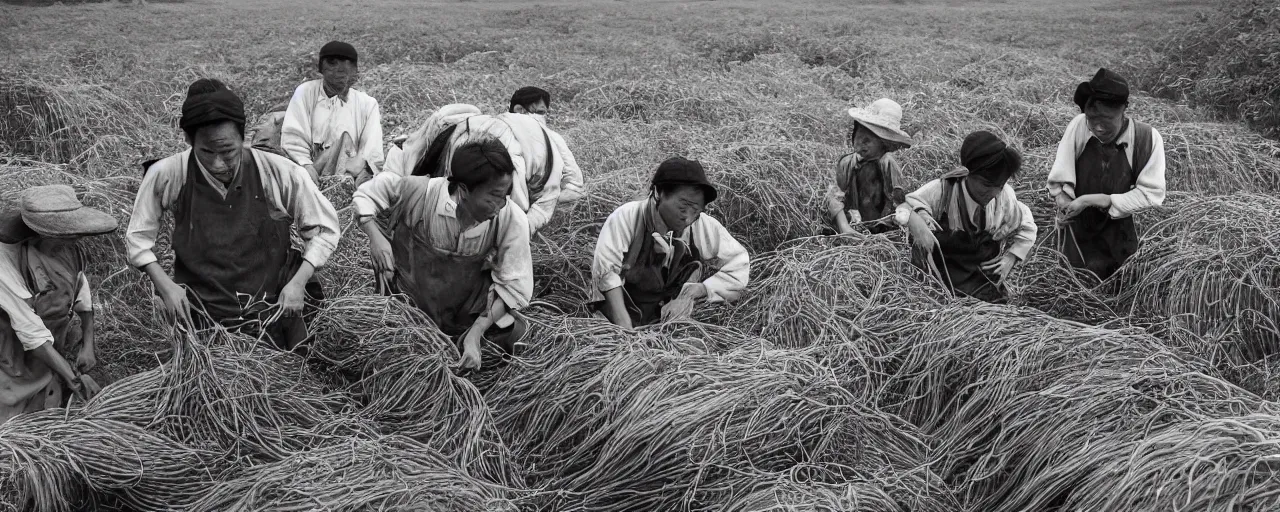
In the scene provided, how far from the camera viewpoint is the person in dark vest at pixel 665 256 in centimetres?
365

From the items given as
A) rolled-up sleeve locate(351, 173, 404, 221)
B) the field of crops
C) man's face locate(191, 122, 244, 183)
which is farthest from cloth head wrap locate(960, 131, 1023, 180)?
man's face locate(191, 122, 244, 183)

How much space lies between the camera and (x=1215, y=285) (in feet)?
14.3

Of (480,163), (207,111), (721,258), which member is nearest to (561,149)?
(721,258)

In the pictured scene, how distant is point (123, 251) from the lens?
513cm

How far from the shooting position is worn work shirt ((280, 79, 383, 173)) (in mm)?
5516

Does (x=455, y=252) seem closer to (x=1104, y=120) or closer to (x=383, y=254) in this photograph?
(x=383, y=254)

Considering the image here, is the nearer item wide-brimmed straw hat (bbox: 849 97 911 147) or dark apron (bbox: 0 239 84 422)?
dark apron (bbox: 0 239 84 422)

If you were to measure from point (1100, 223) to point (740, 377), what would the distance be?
256 centimetres

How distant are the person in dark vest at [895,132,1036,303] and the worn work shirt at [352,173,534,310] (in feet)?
5.41

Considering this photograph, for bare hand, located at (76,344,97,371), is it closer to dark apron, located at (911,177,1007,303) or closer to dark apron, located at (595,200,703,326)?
dark apron, located at (595,200,703,326)

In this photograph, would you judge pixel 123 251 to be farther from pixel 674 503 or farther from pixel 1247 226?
pixel 1247 226

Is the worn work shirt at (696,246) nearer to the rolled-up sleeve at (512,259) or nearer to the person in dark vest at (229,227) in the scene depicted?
the rolled-up sleeve at (512,259)

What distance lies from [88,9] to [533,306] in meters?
11.7

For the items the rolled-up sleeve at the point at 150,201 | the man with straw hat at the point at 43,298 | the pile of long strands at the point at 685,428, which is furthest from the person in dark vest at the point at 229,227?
the pile of long strands at the point at 685,428
